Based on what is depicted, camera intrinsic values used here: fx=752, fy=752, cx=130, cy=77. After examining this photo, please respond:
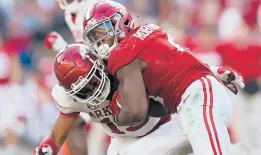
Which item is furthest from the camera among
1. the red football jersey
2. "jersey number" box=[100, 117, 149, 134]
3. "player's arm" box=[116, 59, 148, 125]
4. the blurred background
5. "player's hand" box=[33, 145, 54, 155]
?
the blurred background

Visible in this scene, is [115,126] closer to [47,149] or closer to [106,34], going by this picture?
[47,149]

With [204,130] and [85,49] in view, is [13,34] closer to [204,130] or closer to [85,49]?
[85,49]

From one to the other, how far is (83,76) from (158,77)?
439 millimetres

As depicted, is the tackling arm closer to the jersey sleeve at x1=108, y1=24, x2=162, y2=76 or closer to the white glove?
the jersey sleeve at x1=108, y1=24, x2=162, y2=76

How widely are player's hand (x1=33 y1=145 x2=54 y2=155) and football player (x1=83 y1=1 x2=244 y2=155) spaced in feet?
1.87

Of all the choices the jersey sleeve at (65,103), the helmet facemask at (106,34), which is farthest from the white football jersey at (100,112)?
the helmet facemask at (106,34)

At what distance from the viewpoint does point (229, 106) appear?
4.18 metres

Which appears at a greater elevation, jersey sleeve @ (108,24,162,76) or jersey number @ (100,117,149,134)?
jersey sleeve @ (108,24,162,76)

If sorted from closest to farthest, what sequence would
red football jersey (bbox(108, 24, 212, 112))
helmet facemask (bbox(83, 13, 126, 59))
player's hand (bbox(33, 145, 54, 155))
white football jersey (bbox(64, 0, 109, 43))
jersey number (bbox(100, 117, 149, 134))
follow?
red football jersey (bbox(108, 24, 212, 112)) < helmet facemask (bbox(83, 13, 126, 59)) < player's hand (bbox(33, 145, 54, 155)) < jersey number (bbox(100, 117, 149, 134)) < white football jersey (bbox(64, 0, 109, 43))

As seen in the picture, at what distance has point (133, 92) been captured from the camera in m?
3.95

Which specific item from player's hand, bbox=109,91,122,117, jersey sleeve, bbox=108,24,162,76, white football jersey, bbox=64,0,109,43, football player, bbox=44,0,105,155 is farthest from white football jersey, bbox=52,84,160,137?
white football jersey, bbox=64,0,109,43

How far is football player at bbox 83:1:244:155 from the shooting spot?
398cm

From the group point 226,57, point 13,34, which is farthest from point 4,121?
point 226,57

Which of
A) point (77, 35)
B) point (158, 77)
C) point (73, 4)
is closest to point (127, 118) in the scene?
point (158, 77)
